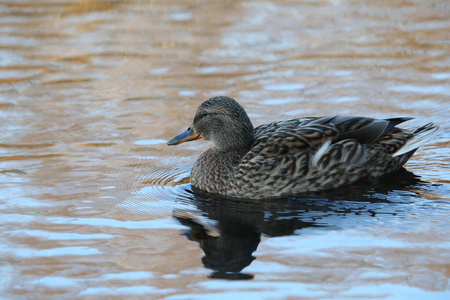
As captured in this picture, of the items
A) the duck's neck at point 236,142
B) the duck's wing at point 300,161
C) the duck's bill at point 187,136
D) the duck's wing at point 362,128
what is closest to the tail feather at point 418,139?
the duck's wing at point 362,128

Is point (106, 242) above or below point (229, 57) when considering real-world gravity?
below

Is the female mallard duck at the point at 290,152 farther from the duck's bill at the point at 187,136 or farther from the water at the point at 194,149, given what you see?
the water at the point at 194,149

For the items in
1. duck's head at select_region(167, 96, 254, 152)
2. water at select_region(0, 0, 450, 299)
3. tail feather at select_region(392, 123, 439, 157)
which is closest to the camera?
water at select_region(0, 0, 450, 299)

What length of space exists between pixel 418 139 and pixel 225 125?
2.04 metres

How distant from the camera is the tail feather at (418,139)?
313 inches

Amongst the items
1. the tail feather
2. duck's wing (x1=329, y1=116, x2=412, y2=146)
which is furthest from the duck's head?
the tail feather

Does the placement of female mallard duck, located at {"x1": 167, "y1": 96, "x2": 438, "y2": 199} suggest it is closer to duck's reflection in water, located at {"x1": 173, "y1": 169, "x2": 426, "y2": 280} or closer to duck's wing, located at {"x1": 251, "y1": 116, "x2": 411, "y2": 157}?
duck's wing, located at {"x1": 251, "y1": 116, "x2": 411, "y2": 157}

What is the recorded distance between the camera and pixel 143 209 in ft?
24.4

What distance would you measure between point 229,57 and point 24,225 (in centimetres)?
663

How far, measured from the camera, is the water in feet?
19.2

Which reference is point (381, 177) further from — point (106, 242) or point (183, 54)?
point (183, 54)

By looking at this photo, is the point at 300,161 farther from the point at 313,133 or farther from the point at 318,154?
the point at 313,133

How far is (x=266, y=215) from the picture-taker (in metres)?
7.17

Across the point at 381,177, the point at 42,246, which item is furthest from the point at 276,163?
the point at 42,246
